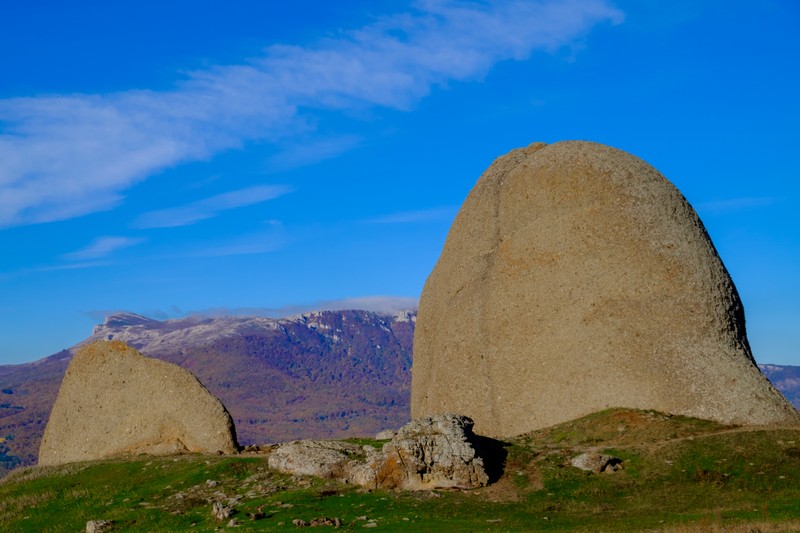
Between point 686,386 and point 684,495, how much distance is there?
8.83 meters

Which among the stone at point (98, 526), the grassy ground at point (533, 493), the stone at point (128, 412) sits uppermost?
the stone at point (128, 412)

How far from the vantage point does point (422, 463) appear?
107 ft

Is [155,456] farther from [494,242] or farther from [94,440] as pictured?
[494,242]

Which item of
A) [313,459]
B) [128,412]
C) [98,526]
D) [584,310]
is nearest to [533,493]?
[313,459]

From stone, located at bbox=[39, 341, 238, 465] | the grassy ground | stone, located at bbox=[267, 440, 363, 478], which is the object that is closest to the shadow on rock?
the grassy ground

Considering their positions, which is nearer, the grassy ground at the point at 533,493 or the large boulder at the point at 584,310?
the grassy ground at the point at 533,493

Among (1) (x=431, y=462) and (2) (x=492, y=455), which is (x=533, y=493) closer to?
(2) (x=492, y=455)

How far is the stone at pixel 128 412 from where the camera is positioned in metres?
43.5

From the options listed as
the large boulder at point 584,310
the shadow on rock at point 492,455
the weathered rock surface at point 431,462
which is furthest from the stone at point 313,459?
the large boulder at point 584,310

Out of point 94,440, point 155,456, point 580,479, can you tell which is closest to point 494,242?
point 580,479

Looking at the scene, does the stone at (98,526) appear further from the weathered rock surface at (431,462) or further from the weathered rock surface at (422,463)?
the weathered rock surface at (431,462)

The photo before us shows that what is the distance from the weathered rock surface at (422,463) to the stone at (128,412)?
10.5 meters

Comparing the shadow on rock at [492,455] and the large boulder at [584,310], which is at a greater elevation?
the large boulder at [584,310]

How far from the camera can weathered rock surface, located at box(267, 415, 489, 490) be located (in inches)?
1272
